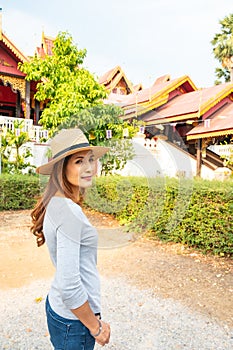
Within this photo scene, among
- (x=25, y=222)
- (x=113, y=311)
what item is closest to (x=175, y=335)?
(x=113, y=311)

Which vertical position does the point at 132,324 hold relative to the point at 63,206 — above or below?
below

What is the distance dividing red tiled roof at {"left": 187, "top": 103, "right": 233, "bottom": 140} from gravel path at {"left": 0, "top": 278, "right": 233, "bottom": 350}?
9581 millimetres

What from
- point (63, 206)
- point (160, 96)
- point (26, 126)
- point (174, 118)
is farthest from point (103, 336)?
point (160, 96)

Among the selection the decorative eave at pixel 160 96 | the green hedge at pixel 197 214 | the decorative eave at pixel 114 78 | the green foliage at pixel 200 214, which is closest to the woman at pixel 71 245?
the green hedge at pixel 197 214

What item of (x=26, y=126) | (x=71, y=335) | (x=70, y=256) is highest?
(x=26, y=126)

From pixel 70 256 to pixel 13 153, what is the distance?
10494 millimetres

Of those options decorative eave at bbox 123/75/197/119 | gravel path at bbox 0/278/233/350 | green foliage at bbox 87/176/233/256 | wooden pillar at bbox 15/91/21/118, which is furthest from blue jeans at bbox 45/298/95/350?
decorative eave at bbox 123/75/197/119

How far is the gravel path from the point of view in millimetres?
2562

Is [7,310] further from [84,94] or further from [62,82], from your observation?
[62,82]

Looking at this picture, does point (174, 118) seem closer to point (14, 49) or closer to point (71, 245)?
point (14, 49)

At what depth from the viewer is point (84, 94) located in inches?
382

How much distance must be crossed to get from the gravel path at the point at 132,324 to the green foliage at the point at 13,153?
24.4 ft

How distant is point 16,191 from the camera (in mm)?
8984

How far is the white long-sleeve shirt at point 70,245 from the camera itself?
3.65ft
